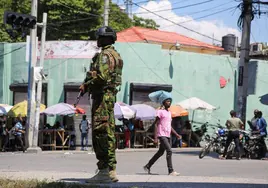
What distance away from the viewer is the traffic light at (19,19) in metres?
20.5

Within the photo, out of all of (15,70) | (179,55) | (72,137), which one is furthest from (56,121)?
(179,55)

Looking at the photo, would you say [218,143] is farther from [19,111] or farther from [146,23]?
[146,23]

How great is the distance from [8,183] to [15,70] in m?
23.8

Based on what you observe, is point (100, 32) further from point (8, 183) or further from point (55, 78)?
point (55, 78)

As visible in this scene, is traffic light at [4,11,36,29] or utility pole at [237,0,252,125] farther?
utility pole at [237,0,252,125]

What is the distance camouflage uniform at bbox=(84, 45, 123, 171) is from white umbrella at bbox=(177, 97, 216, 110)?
22165 mm

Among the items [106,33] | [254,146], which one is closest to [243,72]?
[254,146]

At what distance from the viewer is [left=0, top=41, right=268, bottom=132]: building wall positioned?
30.5 metres

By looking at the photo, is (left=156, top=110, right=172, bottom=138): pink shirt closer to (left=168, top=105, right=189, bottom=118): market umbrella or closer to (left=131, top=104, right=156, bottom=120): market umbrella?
(left=131, top=104, right=156, bottom=120): market umbrella

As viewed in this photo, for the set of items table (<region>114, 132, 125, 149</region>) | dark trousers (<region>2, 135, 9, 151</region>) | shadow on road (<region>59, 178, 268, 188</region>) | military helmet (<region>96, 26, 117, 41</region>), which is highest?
military helmet (<region>96, 26, 117, 41</region>)

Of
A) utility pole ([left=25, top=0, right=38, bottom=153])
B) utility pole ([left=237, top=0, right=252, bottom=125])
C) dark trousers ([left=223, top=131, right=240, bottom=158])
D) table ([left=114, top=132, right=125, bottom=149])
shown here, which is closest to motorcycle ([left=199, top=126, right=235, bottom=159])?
dark trousers ([left=223, top=131, right=240, bottom=158])

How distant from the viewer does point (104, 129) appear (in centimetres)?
809

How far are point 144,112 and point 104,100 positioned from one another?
20.3 m

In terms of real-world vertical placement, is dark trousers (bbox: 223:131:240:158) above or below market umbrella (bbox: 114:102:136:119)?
below
